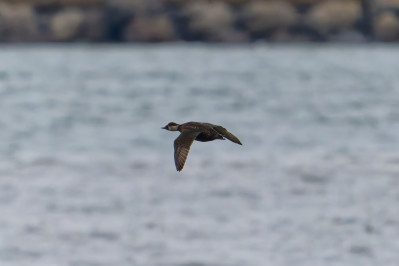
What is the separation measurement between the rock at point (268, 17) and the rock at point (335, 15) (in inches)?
62.7

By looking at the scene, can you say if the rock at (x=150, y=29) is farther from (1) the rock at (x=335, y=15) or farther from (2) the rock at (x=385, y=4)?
(2) the rock at (x=385, y=4)

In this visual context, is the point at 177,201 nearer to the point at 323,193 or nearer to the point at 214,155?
the point at 323,193

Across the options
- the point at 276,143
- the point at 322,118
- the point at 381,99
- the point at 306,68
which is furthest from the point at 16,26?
the point at 276,143

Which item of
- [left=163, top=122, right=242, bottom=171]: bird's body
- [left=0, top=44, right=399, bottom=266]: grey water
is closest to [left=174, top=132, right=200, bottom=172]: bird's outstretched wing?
[left=163, top=122, right=242, bottom=171]: bird's body

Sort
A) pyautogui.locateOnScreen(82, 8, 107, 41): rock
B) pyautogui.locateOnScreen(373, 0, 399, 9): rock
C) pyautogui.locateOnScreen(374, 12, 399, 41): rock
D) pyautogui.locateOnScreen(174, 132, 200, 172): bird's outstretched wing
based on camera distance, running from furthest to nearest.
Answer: pyautogui.locateOnScreen(373, 0, 399, 9): rock → pyautogui.locateOnScreen(374, 12, 399, 41): rock → pyautogui.locateOnScreen(82, 8, 107, 41): rock → pyautogui.locateOnScreen(174, 132, 200, 172): bird's outstretched wing

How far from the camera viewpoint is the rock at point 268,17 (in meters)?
76.9

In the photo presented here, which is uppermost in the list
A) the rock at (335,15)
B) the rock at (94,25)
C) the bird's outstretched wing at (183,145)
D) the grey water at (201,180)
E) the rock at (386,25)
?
the rock at (335,15)

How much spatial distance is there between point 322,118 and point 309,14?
4349 centimetres

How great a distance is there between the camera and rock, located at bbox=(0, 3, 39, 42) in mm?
74438

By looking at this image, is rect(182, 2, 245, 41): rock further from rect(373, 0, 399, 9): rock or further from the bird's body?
the bird's body

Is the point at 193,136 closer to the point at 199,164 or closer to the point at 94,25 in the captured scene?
the point at 199,164

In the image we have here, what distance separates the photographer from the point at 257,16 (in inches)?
3041

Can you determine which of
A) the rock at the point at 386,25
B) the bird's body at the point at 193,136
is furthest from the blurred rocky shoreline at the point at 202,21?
the bird's body at the point at 193,136

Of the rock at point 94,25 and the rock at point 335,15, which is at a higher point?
the rock at point 335,15
